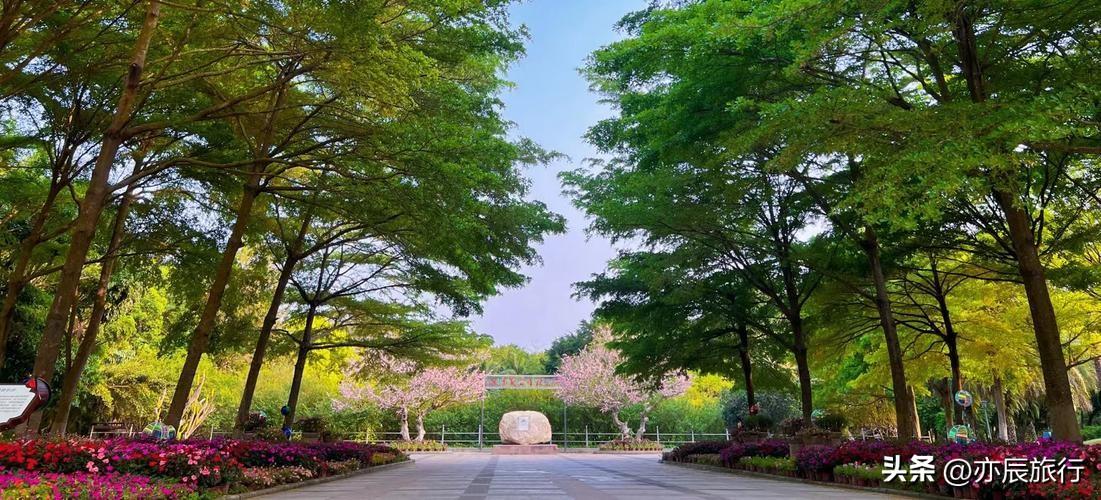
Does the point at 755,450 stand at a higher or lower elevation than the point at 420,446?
higher

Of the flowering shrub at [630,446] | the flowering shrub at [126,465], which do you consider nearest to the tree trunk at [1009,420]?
the flowering shrub at [630,446]

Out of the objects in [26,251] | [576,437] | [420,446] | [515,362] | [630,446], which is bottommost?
[420,446]

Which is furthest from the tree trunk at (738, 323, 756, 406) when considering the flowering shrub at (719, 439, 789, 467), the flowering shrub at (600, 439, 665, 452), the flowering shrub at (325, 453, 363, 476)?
the flowering shrub at (600, 439, 665, 452)

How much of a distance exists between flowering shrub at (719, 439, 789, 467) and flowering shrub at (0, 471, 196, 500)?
11.8 m

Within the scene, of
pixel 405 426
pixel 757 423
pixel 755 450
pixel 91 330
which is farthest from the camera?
pixel 405 426

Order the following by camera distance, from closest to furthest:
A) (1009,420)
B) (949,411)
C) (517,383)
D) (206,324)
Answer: (206,324) < (949,411) < (1009,420) < (517,383)

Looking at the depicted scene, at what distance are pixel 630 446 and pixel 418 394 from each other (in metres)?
11.7

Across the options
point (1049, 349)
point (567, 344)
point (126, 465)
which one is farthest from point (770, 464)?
point (567, 344)

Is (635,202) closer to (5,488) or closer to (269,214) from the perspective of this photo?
(269,214)

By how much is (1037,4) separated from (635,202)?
7.55 m

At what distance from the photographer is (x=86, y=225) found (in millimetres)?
8086

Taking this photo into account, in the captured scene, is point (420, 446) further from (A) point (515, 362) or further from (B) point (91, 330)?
(A) point (515, 362)

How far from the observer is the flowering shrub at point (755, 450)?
14375 mm

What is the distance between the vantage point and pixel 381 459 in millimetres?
18484
